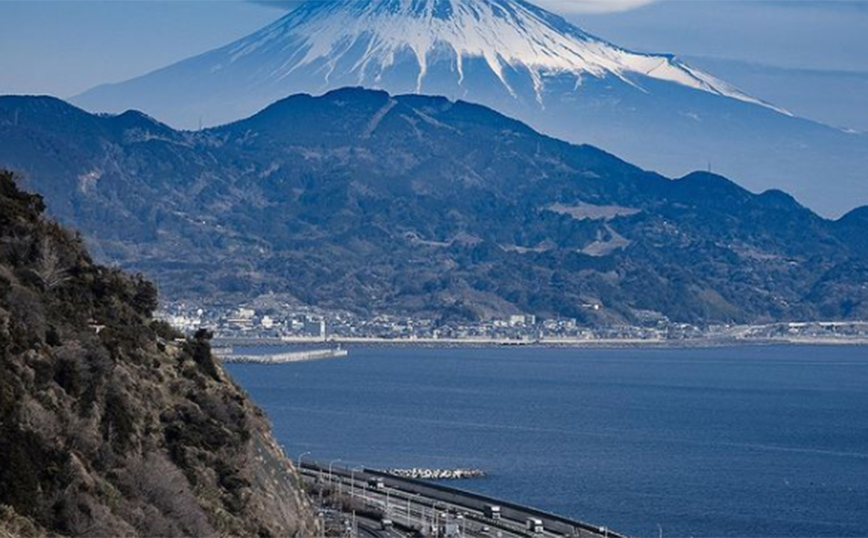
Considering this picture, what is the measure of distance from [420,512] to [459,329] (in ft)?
404

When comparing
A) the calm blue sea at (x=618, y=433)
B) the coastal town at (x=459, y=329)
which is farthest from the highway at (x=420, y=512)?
the coastal town at (x=459, y=329)

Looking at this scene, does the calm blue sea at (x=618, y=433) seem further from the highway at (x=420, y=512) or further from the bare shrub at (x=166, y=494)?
the bare shrub at (x=166, y=494)

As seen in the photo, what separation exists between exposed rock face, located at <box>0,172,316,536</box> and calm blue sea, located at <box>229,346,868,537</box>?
1555cm

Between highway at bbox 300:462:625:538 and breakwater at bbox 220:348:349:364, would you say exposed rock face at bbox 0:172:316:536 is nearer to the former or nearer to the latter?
highway at bbox 300:462:625:538

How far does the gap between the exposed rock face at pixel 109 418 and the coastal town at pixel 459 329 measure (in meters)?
112

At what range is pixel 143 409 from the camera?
97.0 feet

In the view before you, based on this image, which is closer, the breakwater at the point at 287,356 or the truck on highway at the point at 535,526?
the truck on highway at the point at 535,526

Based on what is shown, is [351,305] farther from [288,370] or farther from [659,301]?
[288,370]

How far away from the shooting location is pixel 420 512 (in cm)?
4556

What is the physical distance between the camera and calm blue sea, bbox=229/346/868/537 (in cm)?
5231

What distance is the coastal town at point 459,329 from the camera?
6280 inches

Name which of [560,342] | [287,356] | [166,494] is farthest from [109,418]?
[560,342]

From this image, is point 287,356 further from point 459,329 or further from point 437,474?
point 437,474

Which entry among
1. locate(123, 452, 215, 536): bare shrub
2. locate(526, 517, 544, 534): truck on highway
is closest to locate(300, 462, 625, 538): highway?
locate(526, 517, 544, 534): truck on highway
